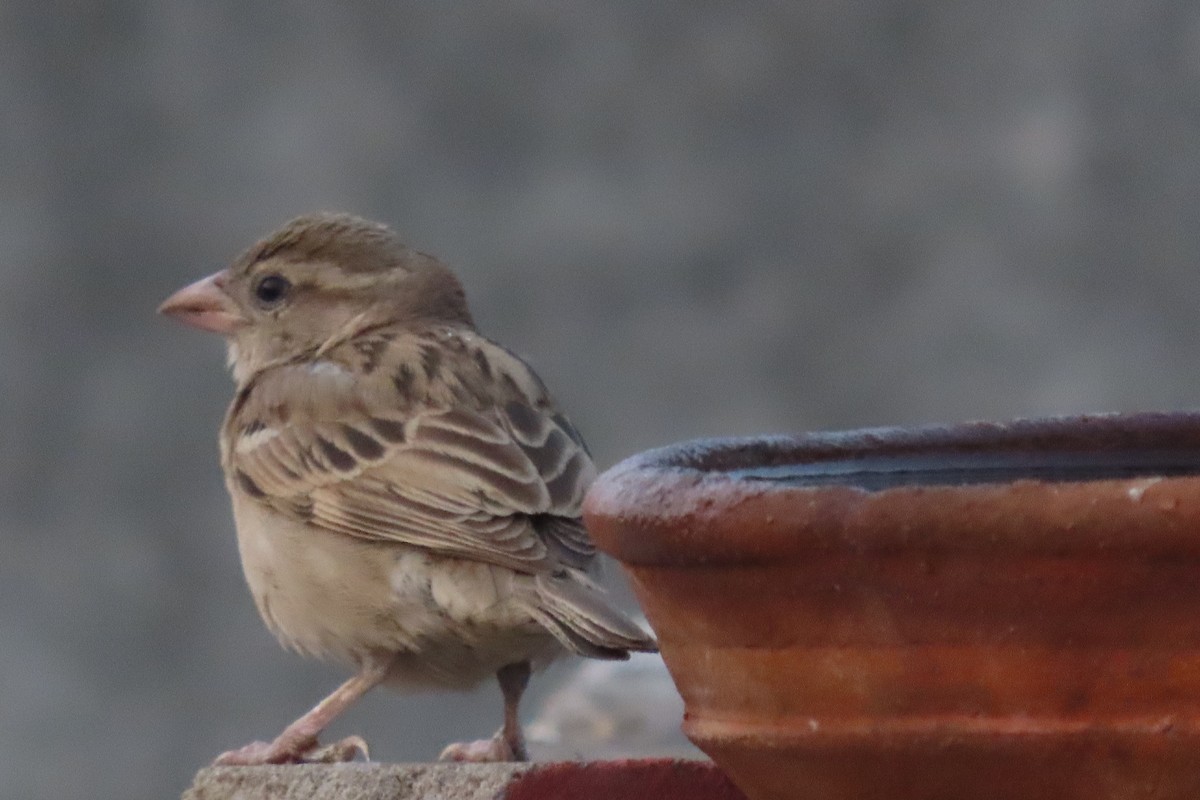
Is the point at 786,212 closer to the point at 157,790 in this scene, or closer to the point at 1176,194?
the point at 1176,194

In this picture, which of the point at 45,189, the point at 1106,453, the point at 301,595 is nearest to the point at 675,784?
the point at 1106,453

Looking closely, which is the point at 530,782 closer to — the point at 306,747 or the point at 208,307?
the point at 306,747

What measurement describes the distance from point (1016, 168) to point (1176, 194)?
16.3 inches

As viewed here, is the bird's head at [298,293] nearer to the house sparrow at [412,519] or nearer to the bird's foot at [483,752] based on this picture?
the house sparrow at [412,519]

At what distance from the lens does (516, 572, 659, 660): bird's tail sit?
3.43 meters

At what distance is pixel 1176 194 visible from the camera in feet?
20.7

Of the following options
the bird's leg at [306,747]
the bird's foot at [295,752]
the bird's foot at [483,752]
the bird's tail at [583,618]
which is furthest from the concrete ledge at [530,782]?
the bird's foot at [483,752]

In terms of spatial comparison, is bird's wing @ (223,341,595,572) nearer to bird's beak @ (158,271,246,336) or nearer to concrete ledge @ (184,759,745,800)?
bird's beak @ (158,271,246,336)

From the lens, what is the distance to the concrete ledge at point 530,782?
269 cm

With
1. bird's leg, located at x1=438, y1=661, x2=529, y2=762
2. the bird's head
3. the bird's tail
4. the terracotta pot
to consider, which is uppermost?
the terracotta pot

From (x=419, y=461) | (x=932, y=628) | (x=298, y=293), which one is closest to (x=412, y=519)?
(x=419, y=461)

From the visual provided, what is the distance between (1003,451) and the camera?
2.55 meters

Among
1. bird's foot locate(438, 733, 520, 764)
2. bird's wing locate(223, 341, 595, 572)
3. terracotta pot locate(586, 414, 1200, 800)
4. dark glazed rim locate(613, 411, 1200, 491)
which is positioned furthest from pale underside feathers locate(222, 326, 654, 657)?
terracotta pot locate(586, 414, 1200, 800)

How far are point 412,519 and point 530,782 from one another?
4.11ft
